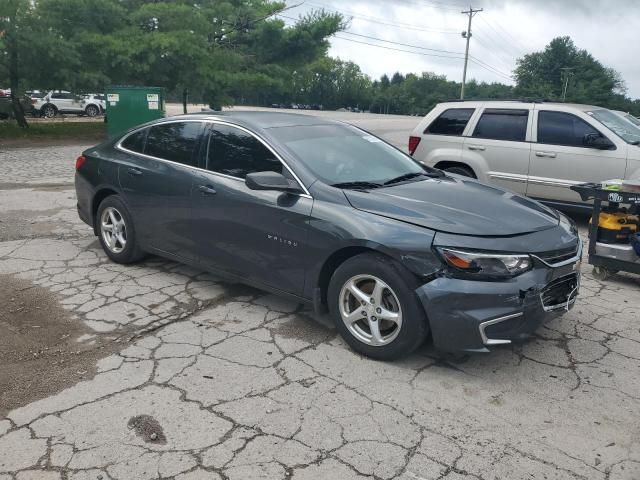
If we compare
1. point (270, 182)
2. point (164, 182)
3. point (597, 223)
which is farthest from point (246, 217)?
point (597, 223)

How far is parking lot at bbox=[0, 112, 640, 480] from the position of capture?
8.86ft

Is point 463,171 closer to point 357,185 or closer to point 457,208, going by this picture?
point 357,185

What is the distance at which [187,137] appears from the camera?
493 cm

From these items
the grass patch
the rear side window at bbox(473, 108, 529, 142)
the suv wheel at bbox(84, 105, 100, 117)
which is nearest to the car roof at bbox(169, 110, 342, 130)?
the rear side window at bbox(473, 108, 529, 142)

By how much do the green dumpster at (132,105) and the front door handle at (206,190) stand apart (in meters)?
11.5

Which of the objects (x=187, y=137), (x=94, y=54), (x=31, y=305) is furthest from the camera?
(x=94, y=54)

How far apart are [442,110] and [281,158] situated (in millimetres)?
5252

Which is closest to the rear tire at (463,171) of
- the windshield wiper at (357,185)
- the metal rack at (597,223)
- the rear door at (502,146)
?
the rear door at (502,146)

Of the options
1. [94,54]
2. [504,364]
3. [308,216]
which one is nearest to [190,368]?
[308,216]

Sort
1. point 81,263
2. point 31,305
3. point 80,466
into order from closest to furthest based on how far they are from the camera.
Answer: point 80,466 → point 31,305 → point 81,263

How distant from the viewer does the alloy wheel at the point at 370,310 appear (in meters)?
3.54

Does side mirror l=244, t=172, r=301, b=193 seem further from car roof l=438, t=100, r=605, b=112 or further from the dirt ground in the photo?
car roof l=438, t=100, r=605, b=112

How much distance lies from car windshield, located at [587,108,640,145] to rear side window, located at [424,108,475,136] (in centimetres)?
173

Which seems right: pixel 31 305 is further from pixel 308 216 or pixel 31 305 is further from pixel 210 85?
pixel 210 85
